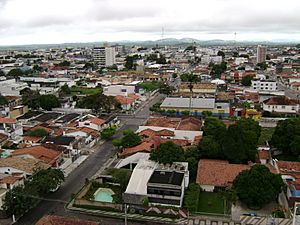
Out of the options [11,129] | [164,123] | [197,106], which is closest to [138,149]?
[164,123]

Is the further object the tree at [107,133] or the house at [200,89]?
the house at [200,89]

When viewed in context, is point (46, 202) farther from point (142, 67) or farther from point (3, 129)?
A: point (142, 67)

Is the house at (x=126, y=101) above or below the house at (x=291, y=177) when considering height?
above

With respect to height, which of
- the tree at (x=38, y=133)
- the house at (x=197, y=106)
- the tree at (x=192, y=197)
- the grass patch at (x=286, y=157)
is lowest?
the tree at (x=192, y=197)

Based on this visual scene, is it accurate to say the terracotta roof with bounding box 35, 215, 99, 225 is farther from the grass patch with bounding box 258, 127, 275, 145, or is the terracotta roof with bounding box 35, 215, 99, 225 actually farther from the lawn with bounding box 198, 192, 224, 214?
the grass patch with bounding box 258, 127, 275, 145

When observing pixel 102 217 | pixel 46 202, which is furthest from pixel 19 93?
pixel 102 217

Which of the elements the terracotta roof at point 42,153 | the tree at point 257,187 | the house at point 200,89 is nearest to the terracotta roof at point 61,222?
the terracotta roof at point 42,153

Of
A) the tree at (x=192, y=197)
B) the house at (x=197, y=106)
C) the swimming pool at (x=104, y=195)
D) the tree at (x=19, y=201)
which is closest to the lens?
the tree at (x=19, y=201)

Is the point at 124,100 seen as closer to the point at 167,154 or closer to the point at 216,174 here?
the point at 167,154

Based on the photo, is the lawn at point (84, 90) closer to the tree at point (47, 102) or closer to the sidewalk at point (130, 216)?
the tree at point (47, 102)
